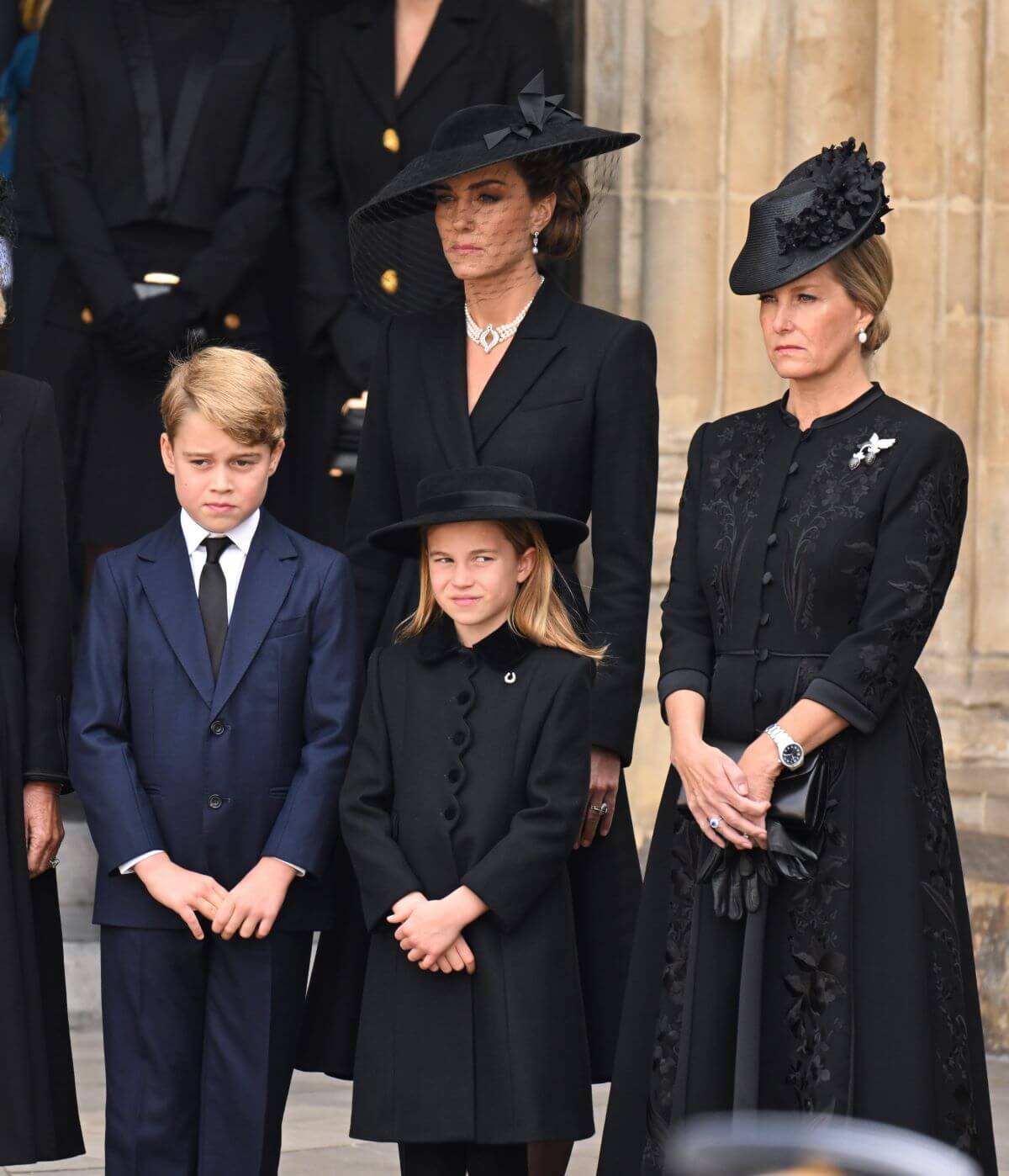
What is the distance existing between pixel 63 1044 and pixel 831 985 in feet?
4.42

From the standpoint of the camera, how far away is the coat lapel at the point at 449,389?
3.71 meters

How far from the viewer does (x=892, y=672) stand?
328 cm

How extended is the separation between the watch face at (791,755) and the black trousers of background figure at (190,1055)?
921 millimetres

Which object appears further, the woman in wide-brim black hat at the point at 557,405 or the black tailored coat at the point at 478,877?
the woman in wide-brim black hat at the point at 557,405

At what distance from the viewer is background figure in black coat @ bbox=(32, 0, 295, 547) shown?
6.06m

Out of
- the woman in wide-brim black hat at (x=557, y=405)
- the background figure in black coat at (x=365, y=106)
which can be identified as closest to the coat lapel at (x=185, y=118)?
the background figure in black coat at (x=365, y=106)

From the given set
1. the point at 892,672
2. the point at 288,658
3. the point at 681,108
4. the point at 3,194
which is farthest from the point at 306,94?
the point at 892,672

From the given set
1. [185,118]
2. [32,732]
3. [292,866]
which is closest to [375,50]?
[185,118]

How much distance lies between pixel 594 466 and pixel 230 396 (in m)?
0.66

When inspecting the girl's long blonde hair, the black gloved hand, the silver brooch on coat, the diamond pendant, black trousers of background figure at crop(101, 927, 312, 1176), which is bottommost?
black trousers of background figure at crop(101, 927, 312, 1176)

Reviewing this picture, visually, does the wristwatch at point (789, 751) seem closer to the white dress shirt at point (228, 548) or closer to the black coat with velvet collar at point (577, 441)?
the black coat with velvet collar at point (577, 441)

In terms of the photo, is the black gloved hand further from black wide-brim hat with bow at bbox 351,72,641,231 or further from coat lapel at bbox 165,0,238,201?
black wide-brim hat with bow at bbox 351,72,641,231

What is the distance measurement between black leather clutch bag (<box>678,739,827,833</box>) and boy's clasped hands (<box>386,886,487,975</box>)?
50cm

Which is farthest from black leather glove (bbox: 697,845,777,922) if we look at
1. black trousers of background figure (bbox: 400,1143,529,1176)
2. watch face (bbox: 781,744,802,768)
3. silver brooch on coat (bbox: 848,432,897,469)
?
silver brooch on coat (bbox: 848,432,897,469)
